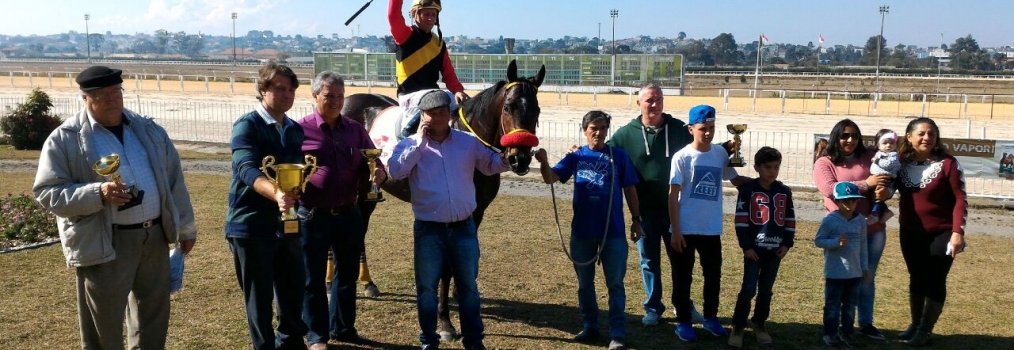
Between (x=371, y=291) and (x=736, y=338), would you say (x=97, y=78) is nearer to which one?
(x=371, y=291)

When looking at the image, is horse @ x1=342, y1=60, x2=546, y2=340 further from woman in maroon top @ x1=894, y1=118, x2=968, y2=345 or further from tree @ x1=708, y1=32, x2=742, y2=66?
tree @ x1=708, y1=32, x2=742, y2=66

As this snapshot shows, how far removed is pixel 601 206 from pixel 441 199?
127cm

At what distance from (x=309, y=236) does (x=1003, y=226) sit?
10.9 m

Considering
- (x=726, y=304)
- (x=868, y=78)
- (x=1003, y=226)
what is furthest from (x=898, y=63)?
(x=726, y=304)

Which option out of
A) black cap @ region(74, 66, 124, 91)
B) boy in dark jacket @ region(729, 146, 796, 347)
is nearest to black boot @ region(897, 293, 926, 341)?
boy in dark jacket @ region(729, 146, 796, 347)

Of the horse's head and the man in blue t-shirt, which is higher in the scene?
the horse's head

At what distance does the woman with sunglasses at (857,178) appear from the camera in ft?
20.9

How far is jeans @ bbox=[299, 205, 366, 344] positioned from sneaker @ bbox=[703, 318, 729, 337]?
2.81 m

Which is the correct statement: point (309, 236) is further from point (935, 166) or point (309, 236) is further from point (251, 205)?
point (935, 166)

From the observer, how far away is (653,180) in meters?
6.62

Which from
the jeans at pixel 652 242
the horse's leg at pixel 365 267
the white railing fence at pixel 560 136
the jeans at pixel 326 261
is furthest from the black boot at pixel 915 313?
the white railing fence at pixel 560 136

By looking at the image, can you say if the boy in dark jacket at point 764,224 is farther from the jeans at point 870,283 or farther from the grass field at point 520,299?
the jeans at point 870,283

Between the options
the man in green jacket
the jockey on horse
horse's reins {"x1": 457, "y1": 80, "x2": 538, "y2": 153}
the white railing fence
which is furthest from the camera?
the white railing fence

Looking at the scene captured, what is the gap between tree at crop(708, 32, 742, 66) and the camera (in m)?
133
